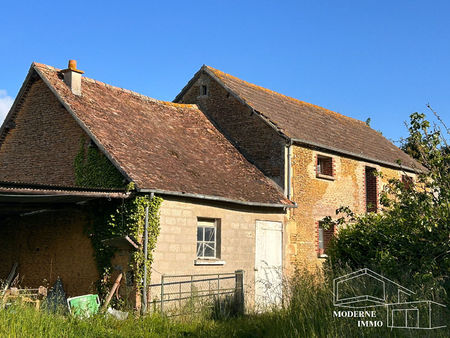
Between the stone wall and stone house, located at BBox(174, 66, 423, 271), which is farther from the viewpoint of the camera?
stone house, located at BBox(174, 66, 423, 271)

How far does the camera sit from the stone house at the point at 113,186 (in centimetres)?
1348

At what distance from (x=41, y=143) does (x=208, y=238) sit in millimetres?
5568

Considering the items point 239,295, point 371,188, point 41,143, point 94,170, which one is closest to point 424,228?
point 239,295

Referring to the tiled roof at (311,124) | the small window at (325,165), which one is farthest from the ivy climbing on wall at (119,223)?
the small window at (325,165)

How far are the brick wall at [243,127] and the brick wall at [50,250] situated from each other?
22.4 ft

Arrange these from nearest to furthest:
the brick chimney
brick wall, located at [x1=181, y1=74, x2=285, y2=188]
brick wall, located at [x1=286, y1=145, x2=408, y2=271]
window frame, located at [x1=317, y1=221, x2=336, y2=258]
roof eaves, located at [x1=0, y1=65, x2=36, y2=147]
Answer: the brick chimney < roof eaves, located at [x1=0, y1=65, x2=36, y2=147] < brick wall, located at [x1=286, y1=145, x2=408, y2=271] < brick wall, located at [x1=181, y1=74, x2=285, y2=188] < window frame, located at [x1=317, y1=221, x2=336, y2=258]

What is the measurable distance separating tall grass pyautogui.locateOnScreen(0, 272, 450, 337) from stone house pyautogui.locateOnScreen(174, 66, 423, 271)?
6498 mm

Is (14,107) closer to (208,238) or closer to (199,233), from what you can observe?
(199,233)

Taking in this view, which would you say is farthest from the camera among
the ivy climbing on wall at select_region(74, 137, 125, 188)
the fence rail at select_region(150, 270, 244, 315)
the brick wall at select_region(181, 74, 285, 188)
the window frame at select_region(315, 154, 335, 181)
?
the window frame at select_region(315, 154, 335, 181)

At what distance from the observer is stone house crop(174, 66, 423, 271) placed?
17.8 meters

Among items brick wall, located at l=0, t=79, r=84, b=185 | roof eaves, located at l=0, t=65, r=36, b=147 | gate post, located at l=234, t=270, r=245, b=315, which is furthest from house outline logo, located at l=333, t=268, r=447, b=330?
roof eaves, located at l=0, t=65, r=36, b=147

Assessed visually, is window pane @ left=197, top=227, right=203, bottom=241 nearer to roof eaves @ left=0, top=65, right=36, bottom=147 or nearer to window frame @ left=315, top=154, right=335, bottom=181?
window frame @ left=315, top=154, right=335, bottom=181

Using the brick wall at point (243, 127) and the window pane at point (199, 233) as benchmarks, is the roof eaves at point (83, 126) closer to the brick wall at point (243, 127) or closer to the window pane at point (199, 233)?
the window pane at point (199, 233)

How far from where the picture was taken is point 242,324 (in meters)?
11.5
